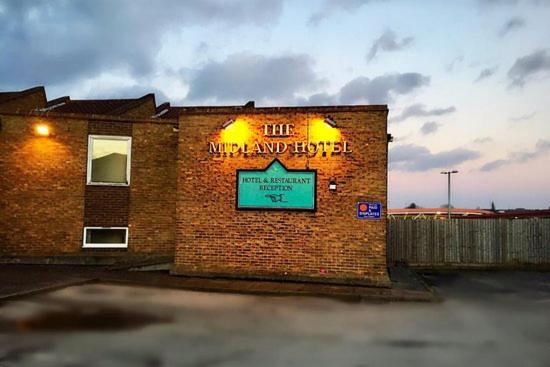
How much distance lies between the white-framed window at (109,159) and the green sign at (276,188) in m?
5.35

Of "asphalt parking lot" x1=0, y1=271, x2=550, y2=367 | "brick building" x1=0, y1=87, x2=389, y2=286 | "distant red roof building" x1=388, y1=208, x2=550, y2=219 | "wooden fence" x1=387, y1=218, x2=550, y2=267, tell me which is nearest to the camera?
"asphalt parking lot" x1=0, y1=271, x2=550, y2=367

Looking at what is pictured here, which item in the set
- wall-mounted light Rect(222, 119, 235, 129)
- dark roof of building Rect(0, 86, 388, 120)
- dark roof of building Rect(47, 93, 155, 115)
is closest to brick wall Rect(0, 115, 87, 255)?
dark roof of building Rect(0, 86, 388, 120)

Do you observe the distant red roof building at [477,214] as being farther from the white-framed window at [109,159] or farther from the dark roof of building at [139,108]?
the white-framed window at [109,159]

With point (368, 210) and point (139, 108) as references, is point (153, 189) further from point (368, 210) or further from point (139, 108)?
point (368, 210)

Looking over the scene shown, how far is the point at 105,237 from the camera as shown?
15.6 m

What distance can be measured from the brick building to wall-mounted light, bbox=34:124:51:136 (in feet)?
0.12

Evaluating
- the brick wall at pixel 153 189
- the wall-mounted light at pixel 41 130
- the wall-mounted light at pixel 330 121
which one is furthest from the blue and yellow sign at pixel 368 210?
the wall-mounted light at pixel 41 130

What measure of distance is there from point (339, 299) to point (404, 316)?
182 cm

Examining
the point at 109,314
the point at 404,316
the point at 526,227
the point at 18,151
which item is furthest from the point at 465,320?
the point at 18,151

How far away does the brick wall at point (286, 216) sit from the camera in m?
11.9

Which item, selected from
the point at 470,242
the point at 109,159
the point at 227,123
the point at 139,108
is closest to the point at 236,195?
the point at 227,123

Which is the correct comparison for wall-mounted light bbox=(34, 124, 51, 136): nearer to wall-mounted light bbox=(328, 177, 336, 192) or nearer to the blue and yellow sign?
wall-mounted light bbox=(328, 177, 336, 192)

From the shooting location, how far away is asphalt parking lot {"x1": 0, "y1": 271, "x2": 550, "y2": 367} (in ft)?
19.9

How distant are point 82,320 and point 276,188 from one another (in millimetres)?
6326
